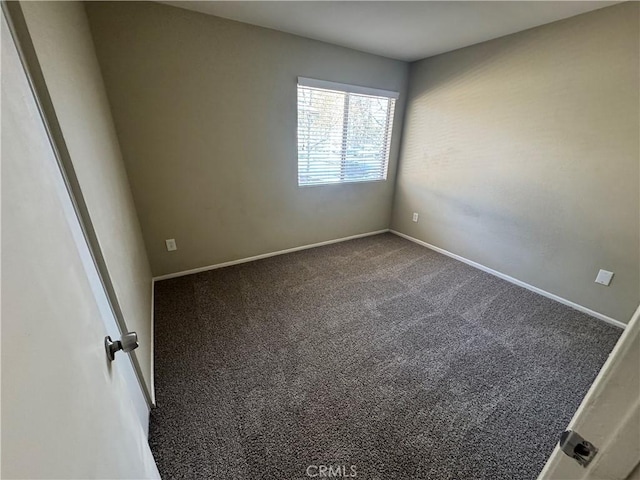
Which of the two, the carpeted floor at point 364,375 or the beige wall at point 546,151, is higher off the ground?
the beige wall at point 546,151

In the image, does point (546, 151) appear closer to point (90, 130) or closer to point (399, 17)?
point (399, 17)

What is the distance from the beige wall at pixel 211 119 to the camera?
1914 mm

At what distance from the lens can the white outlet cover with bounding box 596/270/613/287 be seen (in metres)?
2.02

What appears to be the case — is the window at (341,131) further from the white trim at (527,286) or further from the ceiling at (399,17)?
the white trim at (527,286)

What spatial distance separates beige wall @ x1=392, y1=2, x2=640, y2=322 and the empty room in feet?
0.05

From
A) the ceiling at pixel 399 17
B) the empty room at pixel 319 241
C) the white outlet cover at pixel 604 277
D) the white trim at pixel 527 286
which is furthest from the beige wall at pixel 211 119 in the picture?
the white outlet cover at pixel 604 277

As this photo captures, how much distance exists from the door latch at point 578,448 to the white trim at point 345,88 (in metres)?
2.83

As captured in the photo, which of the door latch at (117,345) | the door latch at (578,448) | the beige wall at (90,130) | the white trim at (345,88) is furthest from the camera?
the white trim at (345,88)

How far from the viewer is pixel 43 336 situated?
0.38 m

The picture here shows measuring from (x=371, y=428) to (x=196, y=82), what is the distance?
2684mm

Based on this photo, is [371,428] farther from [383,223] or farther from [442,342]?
[383,223]

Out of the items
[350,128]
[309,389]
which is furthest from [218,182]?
[309,389]

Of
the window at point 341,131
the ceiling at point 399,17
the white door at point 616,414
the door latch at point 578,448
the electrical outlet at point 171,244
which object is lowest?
the electrical outlet at point 171,244

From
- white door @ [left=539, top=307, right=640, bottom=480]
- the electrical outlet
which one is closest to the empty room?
white door @ [left=539, top=307, right=640, bottom=480]
